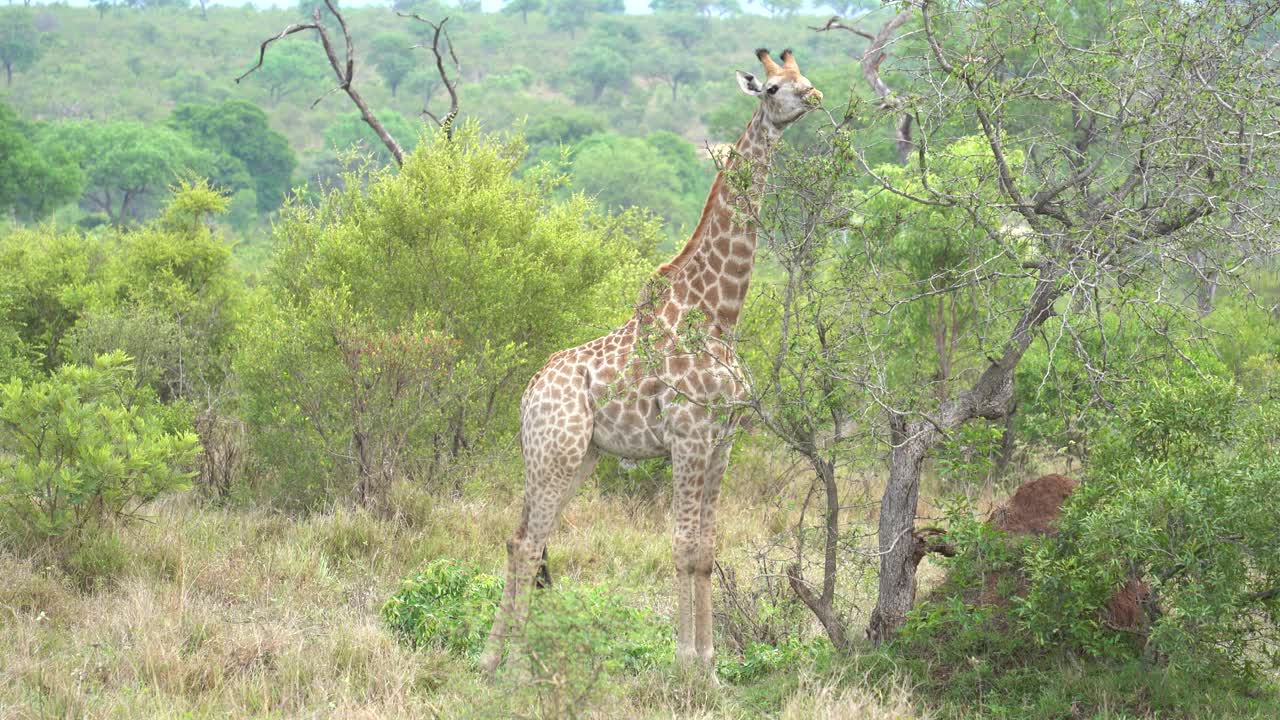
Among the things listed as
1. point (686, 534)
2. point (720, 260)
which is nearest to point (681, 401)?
point (686, 534)

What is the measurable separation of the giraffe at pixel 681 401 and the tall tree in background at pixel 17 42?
71.0 m

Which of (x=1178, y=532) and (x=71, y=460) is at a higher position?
(x=1178, y=532)

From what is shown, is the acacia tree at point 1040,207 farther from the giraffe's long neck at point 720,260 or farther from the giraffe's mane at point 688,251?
the giraffe's mane at point 688,251

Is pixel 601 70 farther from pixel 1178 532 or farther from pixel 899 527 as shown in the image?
pixel 1178 532

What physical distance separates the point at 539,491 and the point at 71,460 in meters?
3.23

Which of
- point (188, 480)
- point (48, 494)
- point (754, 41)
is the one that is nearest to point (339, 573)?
point (188, 480)

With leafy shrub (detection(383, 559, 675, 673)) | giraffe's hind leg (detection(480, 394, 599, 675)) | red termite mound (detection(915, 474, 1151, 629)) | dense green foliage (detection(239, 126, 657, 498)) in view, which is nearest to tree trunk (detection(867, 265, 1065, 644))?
red termite mound (detection(915, 474, 1151, 629))

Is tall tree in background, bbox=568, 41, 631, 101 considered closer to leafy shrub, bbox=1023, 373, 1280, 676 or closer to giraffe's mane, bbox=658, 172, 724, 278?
giraffe's mane, bbox=658, 172, 724, 278

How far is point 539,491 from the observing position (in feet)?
20.4

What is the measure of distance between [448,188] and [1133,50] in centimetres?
587

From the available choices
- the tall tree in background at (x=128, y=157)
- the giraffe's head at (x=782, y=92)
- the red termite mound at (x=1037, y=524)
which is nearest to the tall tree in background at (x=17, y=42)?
the tall tree in background at (x=128, y=157)

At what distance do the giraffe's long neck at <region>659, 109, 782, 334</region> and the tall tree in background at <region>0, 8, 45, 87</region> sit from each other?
233 ft

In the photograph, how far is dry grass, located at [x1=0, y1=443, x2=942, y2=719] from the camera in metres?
5.45

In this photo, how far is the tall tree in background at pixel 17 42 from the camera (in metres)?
67.9
